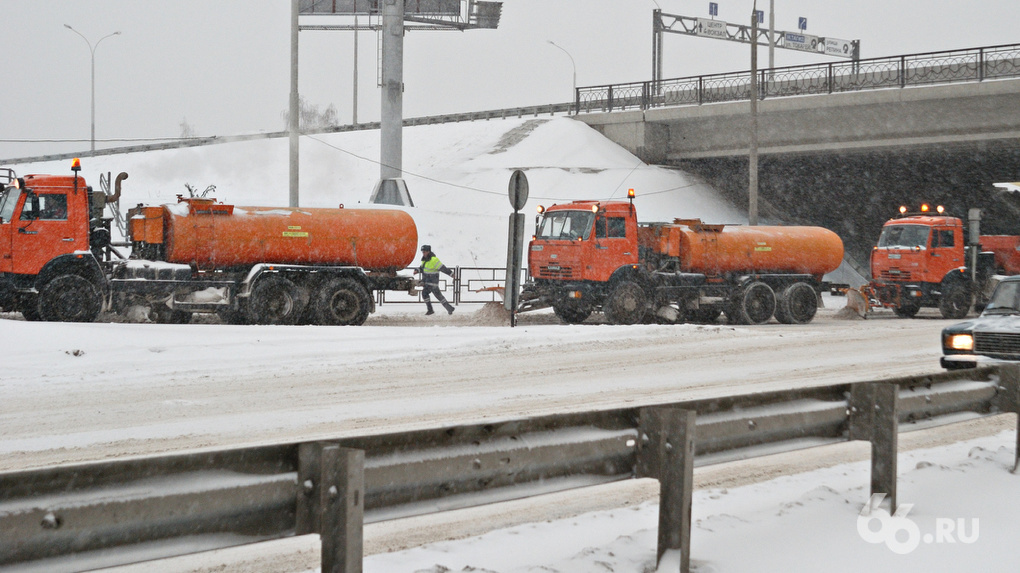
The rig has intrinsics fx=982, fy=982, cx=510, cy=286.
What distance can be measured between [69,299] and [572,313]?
11.1 meters

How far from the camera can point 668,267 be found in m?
23.9

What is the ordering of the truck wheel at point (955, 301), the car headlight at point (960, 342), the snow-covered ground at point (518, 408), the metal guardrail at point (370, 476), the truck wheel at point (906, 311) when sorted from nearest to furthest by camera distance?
1. the metal guardrail at point (370, 476)
2. the snow-covered ground at point (518, 408)
3. the car headlight at point (960, 342)
4. the truck wheel at point (955, 301)
5. the truck wheel at point (906, 311)

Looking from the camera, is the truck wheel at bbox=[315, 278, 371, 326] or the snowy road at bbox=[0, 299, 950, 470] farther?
the truck wheel at bbox=[315, 278, 371, 326]

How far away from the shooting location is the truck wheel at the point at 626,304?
2266cm

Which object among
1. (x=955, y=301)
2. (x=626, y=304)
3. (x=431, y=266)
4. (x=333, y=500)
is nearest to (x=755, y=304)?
(x=626, y=304)

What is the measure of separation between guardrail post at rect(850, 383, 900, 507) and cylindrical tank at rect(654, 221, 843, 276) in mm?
17848

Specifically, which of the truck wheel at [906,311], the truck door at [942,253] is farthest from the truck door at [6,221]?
the truck door at [942,253]

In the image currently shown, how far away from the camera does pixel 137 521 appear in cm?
319

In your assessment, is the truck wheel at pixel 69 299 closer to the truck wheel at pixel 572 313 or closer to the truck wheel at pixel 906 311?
the truck wheel at pixel 572 313

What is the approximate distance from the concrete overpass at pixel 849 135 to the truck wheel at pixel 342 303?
24.8 metres

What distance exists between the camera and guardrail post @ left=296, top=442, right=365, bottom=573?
356 centimetres

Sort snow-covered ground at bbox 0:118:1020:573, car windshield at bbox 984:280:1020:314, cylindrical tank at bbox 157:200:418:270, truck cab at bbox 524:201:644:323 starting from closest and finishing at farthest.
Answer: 1. snow-covered ground at bbox 0:118:1020:573
2. car windshield at bbox 984:280:1020:314
3. cylindrical tank at bbox 157:200:418:270
4. truck cab at bbox 524:201:644:323

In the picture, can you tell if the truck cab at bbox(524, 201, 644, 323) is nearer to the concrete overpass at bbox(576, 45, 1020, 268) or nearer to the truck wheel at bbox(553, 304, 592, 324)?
the truck wheel at bbox(553, 304, 592, 324)

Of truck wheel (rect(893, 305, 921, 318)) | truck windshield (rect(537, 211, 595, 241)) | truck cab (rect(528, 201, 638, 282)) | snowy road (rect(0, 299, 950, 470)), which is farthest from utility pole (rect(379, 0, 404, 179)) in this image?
snowy road (rect(0, 299, 950, 470))
